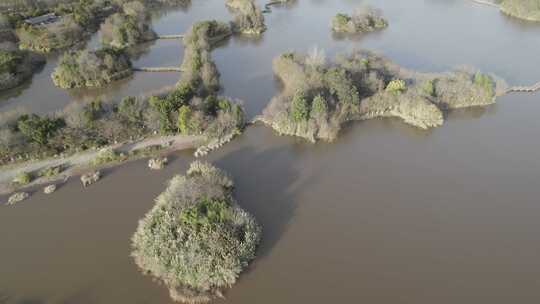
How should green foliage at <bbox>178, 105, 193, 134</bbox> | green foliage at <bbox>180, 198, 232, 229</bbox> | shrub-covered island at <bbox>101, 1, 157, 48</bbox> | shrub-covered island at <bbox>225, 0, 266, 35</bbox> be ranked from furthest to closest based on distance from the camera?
shrub-covered island at <bbox>225, 0, 266, 35</bbox> → shrub-covered island at <bbox>101, 1, 157, 48</bbox> → green foliage at <bbox>178, 105, 193, 134</bbox> → green foliage at <bbox>180, 198, 232, 229</bbox>

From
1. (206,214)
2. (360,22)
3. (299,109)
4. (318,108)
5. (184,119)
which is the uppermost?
(360,22)

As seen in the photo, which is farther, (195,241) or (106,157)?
(106,157)

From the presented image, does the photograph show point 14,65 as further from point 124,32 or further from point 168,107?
point 168,107

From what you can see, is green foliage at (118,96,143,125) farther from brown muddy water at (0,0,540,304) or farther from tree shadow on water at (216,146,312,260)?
tree shadow on water at (216,146,312,260)

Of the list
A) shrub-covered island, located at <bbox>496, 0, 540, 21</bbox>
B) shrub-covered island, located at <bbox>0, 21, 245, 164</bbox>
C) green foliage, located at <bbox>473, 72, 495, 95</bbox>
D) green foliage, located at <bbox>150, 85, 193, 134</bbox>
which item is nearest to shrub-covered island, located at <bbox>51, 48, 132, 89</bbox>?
shrub-covered island, located at <bbox>0, 21, 245, 164</bbox>

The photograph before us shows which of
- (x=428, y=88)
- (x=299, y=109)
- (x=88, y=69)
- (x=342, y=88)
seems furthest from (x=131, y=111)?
(x=428, y=88)

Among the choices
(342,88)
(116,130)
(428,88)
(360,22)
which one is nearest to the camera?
(116,130)

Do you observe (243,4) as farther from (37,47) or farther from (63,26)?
(37,47)
